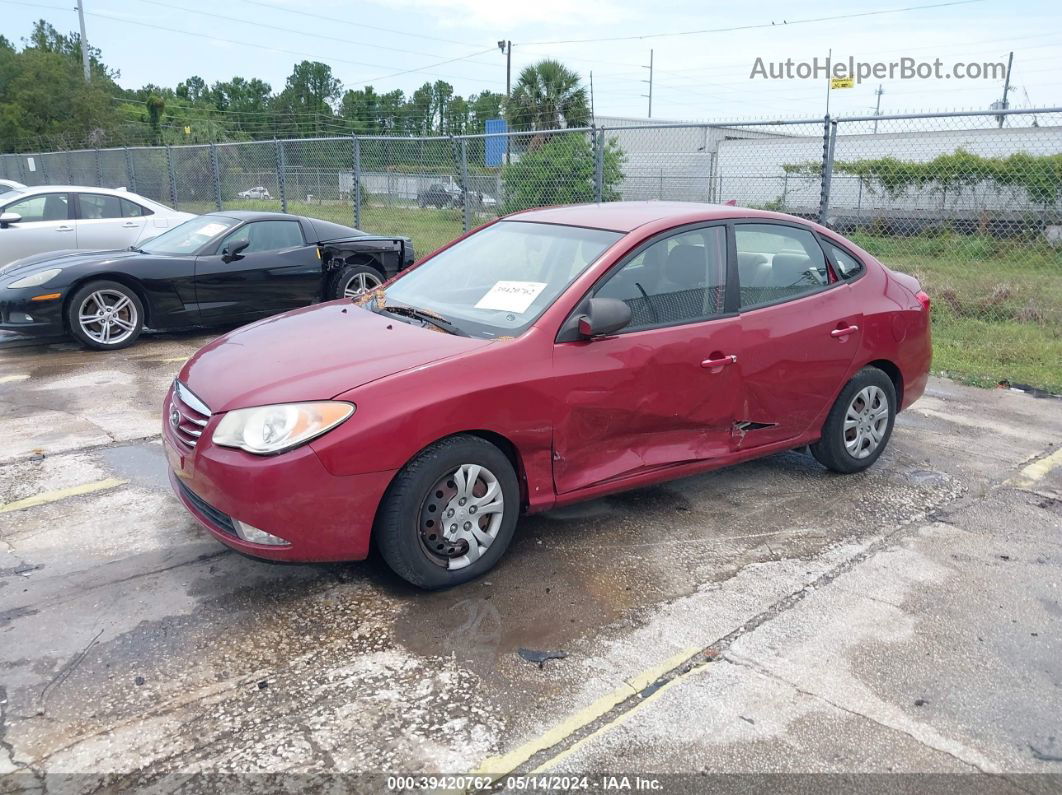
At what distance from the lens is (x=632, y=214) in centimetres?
454

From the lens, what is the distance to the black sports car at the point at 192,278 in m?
7.99

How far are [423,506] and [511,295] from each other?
1.19 metres

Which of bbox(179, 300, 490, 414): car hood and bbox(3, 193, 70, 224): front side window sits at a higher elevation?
bbox(3, 193, 70, 224): front side window

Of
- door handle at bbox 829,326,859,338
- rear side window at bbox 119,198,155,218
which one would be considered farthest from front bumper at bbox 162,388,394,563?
rear side window at bbox 119,198,155,218

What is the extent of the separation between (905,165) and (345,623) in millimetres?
12765

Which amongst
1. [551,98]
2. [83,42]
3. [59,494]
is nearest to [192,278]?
[59,494]

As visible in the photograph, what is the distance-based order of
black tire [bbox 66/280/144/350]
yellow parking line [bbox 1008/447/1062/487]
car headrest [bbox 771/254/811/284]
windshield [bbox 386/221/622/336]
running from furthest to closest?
black tire [bbox 66/280/144/350], yellow parking line [bbox 1008/447/1062/487], car headrest [bbox 771/254/811/284], windshield [bbox 386/221/622/336]

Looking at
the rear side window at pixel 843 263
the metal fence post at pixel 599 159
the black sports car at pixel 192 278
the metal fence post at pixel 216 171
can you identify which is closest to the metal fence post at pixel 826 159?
the metal fence post at pixel 599 159

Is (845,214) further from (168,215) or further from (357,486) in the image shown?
(357,486)

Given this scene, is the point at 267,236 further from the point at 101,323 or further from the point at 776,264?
the point at 776,264

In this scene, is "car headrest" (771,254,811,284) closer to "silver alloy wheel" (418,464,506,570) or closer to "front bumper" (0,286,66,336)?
"silver alloy wheel" (418,464,506,570)

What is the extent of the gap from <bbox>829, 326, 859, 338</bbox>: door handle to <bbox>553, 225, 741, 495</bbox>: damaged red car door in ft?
2.48

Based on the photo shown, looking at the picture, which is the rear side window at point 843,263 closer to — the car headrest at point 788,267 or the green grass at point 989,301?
the car headrest at point 788,267

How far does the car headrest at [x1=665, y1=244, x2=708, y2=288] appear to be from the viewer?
4312 mm
